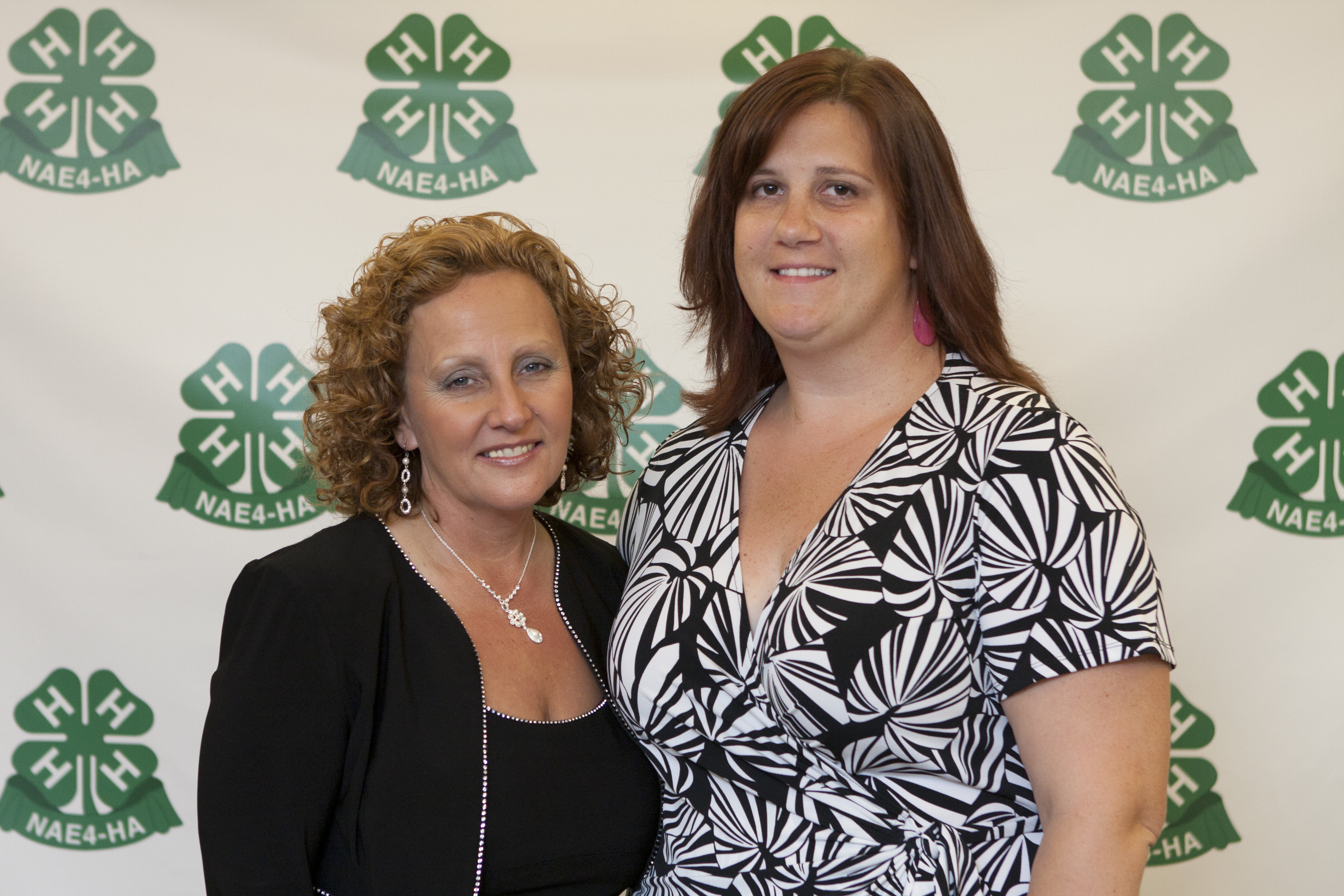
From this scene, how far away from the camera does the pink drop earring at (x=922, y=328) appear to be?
1461 millimetres

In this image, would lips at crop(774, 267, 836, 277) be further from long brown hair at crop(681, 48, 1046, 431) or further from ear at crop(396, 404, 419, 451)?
ear at crop(396, 404, 419, 451)

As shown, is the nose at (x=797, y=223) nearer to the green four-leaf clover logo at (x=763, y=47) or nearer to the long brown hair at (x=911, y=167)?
the long brown hair at (x=911, y=167)

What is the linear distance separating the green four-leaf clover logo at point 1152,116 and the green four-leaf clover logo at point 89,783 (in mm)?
2100

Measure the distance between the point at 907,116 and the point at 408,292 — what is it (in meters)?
0.65

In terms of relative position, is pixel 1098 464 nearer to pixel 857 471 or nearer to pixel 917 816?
pixel 857 471

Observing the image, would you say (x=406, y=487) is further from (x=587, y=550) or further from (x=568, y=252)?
(x=568, y=252)

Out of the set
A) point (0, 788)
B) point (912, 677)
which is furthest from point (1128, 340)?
point (0, 788)

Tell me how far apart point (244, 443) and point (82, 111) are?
0.70 meters

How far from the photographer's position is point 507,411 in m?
1.51

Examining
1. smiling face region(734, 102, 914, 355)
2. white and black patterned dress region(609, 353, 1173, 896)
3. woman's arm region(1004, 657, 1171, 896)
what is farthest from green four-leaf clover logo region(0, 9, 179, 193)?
woman's arm region(1004, 657, 1171, 896)

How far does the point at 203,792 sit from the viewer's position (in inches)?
52.9

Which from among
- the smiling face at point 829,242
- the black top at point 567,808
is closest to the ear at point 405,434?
the black top at point 567,808

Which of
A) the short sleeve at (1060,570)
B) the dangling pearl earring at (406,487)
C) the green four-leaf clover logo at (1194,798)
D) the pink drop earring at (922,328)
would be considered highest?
the pink drop earring at (922,328)

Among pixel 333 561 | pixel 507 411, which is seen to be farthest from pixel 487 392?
pixel 333 561
